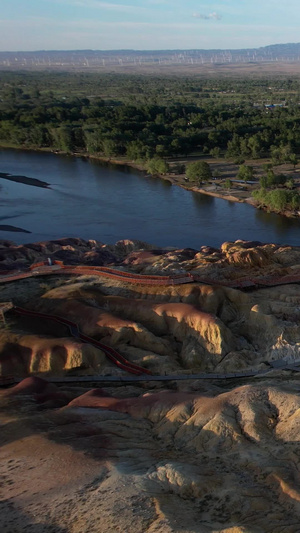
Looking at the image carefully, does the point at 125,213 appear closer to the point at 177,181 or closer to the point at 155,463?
the point at 177,181

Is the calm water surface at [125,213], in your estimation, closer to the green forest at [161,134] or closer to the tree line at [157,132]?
the green forest at [161,134]

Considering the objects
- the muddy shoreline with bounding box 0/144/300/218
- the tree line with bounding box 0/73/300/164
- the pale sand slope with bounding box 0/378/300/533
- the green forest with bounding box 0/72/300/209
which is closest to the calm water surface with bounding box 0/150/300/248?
the muddy shoreline with bounding box 0/144/300/218

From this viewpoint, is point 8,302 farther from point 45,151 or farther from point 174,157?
point 45,151

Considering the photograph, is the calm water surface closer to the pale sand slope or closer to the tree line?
the tree line

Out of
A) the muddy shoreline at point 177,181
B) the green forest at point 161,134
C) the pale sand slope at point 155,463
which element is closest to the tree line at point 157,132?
the green forest at point 161,134

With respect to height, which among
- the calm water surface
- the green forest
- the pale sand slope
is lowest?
the calm water surface

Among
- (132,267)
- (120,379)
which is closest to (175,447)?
(120,379)
